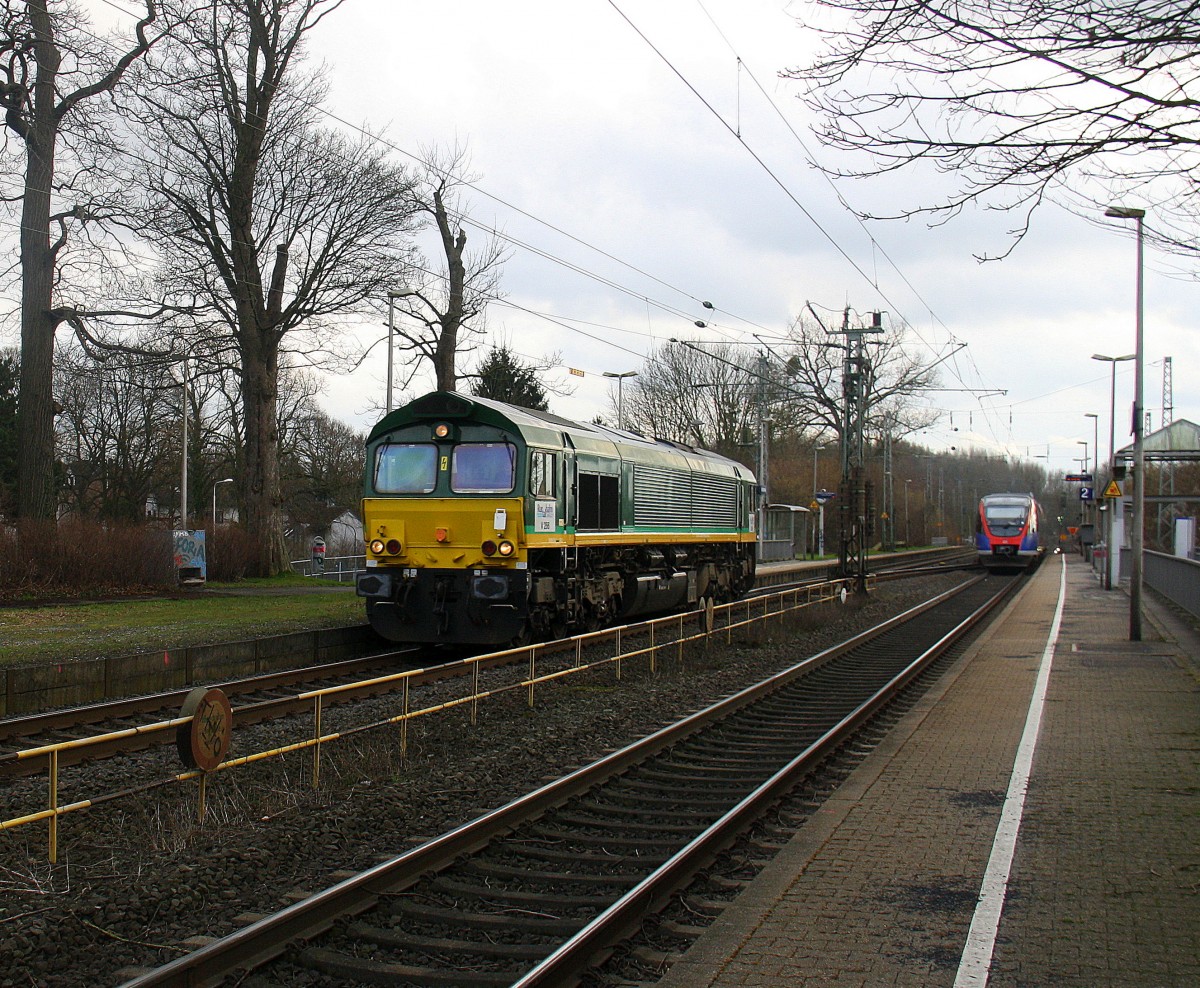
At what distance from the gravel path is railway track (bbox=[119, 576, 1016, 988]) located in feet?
1.25

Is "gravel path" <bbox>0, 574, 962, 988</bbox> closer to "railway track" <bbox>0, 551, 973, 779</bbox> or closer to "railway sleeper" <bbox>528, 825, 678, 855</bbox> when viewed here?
"railway track" <bbox>0, 551, 973, 779</bbox>

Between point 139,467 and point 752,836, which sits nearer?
point 752,836

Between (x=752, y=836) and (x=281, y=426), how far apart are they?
2252 inches

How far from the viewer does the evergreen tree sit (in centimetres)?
4425

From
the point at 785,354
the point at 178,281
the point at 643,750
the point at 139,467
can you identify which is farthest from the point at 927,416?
the point at 643,750

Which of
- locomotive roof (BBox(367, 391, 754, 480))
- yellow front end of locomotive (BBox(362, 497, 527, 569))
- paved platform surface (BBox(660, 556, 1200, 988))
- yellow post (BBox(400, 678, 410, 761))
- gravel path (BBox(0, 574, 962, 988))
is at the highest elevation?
locomotive roof (BBox(367, 391, 754, 480))

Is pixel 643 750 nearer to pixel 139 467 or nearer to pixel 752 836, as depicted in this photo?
pixel 752 836

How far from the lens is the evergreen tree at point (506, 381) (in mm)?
44250

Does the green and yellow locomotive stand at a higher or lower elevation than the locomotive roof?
lower

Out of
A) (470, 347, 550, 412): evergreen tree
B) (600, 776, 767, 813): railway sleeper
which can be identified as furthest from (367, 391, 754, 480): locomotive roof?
(470, 347, 550, 412): evergreen tree

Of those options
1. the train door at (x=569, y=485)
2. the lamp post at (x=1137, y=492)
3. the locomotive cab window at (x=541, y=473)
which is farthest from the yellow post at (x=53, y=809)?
the lamp post at (x=1137, y=492)

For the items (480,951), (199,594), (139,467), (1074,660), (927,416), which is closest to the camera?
(480,951)

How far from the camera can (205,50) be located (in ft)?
90.5

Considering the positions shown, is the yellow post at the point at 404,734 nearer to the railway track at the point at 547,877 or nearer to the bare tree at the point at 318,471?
the railway track at the point at 547,877
